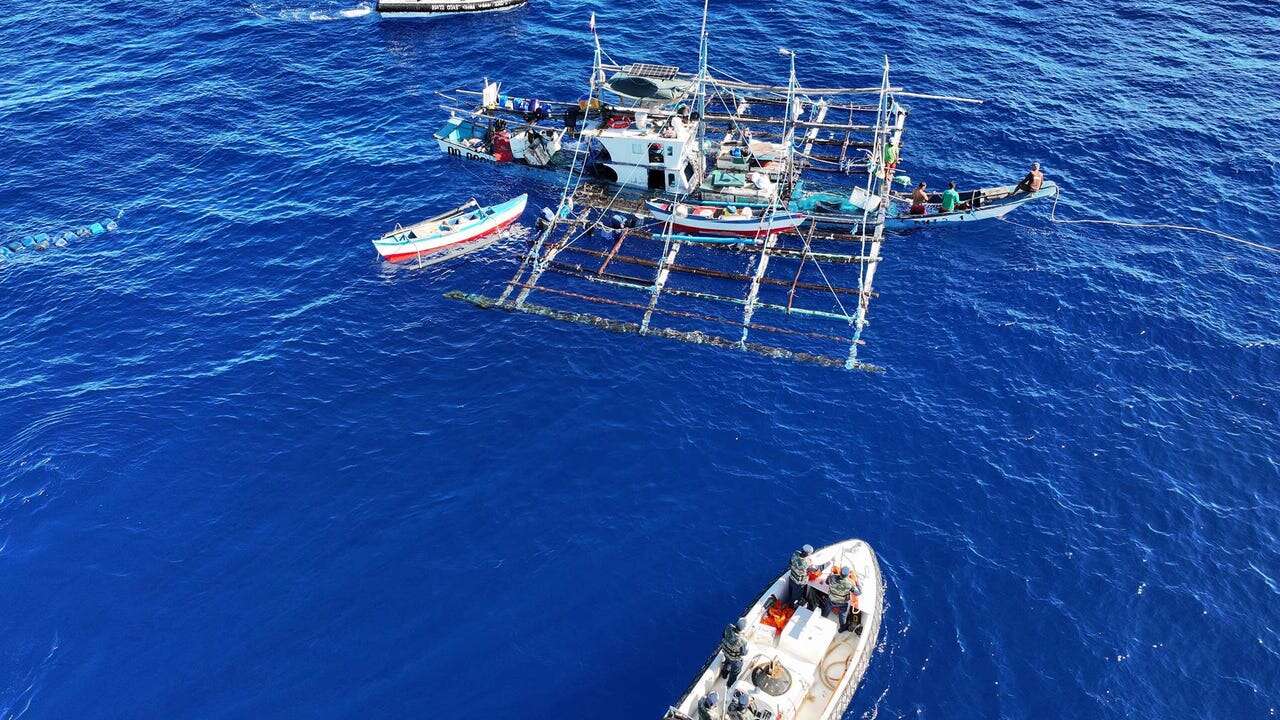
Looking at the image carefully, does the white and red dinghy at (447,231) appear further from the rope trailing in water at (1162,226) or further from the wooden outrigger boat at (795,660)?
the rope trailing in water at (1162,226)

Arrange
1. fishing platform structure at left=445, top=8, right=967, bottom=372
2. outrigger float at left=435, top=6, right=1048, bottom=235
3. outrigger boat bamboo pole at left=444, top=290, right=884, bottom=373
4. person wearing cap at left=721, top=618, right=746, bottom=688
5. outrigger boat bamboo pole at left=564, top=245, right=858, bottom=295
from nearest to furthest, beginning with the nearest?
person wearing cap at left=721, top=618, right=746, bottom=688 → outrigger boat bamboo pole at left=444, top=290, right=884, bottom=373 → fishing platform structure at left=445, top=8, right=967, bottom=372 → outrigger boat bamboo pole at left=564, top=245, right=858, bottom=295 → outrigger float at left=435, top=6, right=1048, bottom=235

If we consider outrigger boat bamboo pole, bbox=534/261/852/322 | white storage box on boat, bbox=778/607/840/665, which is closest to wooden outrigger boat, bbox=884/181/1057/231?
outrigger boat bamboo pole, bbox=534/261/852/322

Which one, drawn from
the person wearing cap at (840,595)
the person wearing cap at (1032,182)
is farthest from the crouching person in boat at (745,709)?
the person wearing cap at (1032,182)

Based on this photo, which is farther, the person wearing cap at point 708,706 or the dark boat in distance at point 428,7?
the dark boat in distance at point 428,7

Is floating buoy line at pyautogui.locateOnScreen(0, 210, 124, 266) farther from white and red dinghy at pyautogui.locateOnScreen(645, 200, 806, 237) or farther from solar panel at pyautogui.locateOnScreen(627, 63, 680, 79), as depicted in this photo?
white and red dinghy at pyautogui.locateOnScreen(645, 200, 806, 237)

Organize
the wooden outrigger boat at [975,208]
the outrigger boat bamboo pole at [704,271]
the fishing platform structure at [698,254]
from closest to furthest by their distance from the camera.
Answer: the fishing platform structure at [698,254], the outrigger boat bamboo pole at [704,271], the wooden outrigger boat at [975,208]

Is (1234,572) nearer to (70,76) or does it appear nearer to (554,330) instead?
(554,330)
